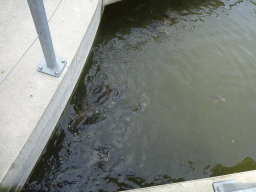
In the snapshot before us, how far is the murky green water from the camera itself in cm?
317

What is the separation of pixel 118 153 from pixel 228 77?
11.2ft

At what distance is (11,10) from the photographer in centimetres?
360

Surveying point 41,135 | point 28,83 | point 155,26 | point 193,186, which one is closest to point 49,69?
point 28,83

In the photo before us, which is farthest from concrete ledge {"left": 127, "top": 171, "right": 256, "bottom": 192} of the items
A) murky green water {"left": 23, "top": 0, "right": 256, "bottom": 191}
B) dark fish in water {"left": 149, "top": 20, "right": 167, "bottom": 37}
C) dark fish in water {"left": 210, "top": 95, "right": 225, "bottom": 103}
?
dark fish in water {"left": 149, "top": 20, "right": 167, "bottom": 37}

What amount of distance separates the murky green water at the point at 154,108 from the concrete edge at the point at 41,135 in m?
0.21

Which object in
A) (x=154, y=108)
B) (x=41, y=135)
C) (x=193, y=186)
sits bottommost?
(x=154, y=108)

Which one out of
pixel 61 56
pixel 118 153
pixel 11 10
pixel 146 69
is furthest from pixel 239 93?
pixel 11 10

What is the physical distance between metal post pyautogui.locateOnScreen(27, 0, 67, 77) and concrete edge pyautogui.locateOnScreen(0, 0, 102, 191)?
182 mm

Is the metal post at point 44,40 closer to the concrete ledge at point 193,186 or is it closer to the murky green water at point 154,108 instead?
the murky green water at point 154,108

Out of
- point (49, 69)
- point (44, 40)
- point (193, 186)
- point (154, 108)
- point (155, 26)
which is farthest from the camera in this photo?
point (155, 26)

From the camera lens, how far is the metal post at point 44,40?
2024 millimetres

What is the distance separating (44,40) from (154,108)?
8.01 feet

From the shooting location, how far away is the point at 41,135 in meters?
2.78

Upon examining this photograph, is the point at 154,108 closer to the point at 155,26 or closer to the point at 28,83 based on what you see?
the point at 28,83
